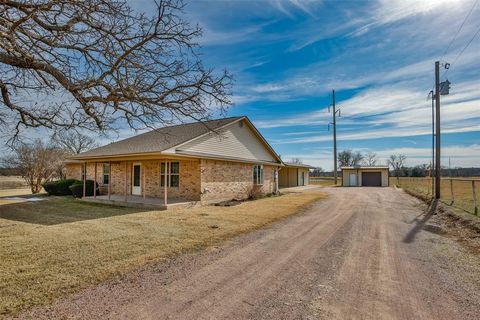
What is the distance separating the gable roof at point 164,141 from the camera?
45.2 feet

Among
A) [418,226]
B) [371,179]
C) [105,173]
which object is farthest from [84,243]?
[371,179]

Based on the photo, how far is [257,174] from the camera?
67.5 ft

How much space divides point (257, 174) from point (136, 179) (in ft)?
26.3

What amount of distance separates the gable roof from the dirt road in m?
5.00

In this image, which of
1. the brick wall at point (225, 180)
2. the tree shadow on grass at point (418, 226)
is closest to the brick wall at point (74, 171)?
the brick wall at point (225, 180)

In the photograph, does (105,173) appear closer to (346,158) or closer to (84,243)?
(84,243)

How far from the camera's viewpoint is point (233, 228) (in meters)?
8.48

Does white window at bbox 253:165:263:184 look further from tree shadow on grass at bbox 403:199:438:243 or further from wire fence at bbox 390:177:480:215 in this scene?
wire fence at bbox 390:177:480:215

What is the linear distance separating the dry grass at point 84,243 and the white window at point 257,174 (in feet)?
28.4

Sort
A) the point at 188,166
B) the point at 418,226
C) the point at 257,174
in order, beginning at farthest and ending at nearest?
1. the point at 257,174
2. the point at 188,166
3. the point at 418,226

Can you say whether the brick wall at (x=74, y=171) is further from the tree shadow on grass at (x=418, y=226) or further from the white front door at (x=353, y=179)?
the white front door at (x=353, y=179)

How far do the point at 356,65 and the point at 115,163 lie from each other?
14.6 m

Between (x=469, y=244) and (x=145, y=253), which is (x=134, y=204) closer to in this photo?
(x=145, y=253)

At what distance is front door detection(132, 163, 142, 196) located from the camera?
16.8 m
